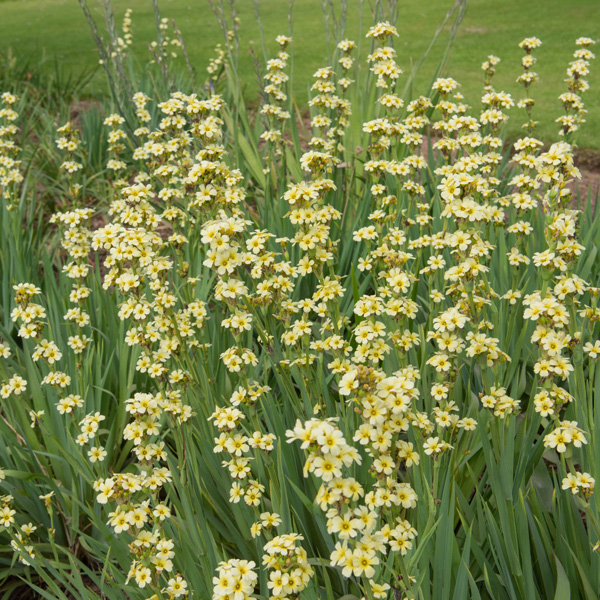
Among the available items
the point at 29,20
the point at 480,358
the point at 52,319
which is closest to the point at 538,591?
the point at 480,358

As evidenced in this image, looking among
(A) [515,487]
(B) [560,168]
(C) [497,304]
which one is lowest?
(A) [515,487]

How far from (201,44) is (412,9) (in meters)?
4.86

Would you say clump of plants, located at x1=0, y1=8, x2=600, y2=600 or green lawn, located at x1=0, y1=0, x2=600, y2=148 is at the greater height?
green lawn, located at x1=0, y1=0, x2=600, y2=148

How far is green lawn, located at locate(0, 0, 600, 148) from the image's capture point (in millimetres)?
8961

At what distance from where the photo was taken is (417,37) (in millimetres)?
11852

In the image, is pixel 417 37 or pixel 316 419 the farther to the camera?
pixel 417 37

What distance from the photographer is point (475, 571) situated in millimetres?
2309

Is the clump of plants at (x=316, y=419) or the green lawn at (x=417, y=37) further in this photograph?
the green lawn at (x=417, y=37)

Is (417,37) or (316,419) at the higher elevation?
(417,37)

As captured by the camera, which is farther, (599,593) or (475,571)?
(475,571)

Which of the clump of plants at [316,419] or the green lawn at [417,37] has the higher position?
the green lawn at [417,37]

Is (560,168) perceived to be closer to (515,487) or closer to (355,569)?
(515,487)

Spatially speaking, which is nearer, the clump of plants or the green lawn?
the clump of plants

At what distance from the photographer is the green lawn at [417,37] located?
8961 mm
